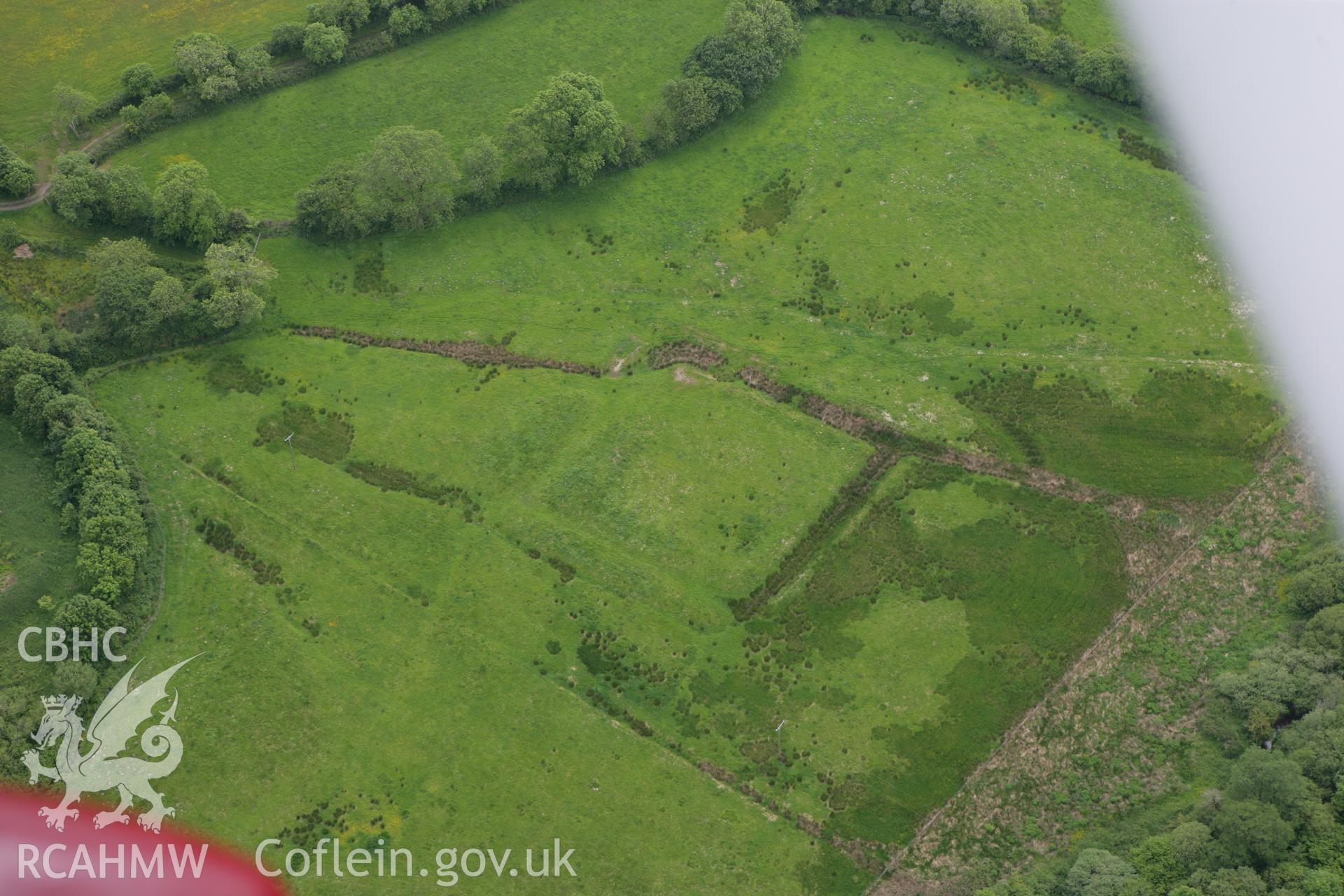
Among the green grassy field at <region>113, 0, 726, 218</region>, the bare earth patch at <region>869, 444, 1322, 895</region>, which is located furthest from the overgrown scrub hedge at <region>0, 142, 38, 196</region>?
the bare earth patch at <region>869, 444, 1322, 895</region>

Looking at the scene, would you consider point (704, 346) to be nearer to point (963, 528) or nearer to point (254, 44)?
point (963, 528)

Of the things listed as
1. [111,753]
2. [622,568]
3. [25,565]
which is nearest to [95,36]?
[25,565]

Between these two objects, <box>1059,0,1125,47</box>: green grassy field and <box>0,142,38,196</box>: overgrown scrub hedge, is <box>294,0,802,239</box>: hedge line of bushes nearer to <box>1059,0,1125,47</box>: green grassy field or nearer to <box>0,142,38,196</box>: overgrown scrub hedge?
<box>0,142,38,196</box>: overgrown scrub hedge

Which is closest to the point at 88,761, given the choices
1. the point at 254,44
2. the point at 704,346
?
the point at 704,346

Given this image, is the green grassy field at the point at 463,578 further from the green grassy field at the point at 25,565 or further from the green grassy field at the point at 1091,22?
the green grassy field at the point at 1091,22

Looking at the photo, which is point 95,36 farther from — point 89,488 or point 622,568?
point 622,568

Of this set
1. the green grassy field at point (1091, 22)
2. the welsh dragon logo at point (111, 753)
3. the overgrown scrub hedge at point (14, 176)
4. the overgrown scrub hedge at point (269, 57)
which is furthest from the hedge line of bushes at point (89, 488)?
the green grassy field at point (1091, 22)

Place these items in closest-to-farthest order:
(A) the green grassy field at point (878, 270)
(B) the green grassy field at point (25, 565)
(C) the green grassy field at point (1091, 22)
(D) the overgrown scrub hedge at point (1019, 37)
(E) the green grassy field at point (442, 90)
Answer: (B) the green grassy field at point (25, 565) < (A) the green grassy field at point (878, 270) < (E) the green grassy field at point (442, 90) < (D) the overgrown scrub hedge at point (1019, 37) < (C) the green grassy field at point (1091, 22)
